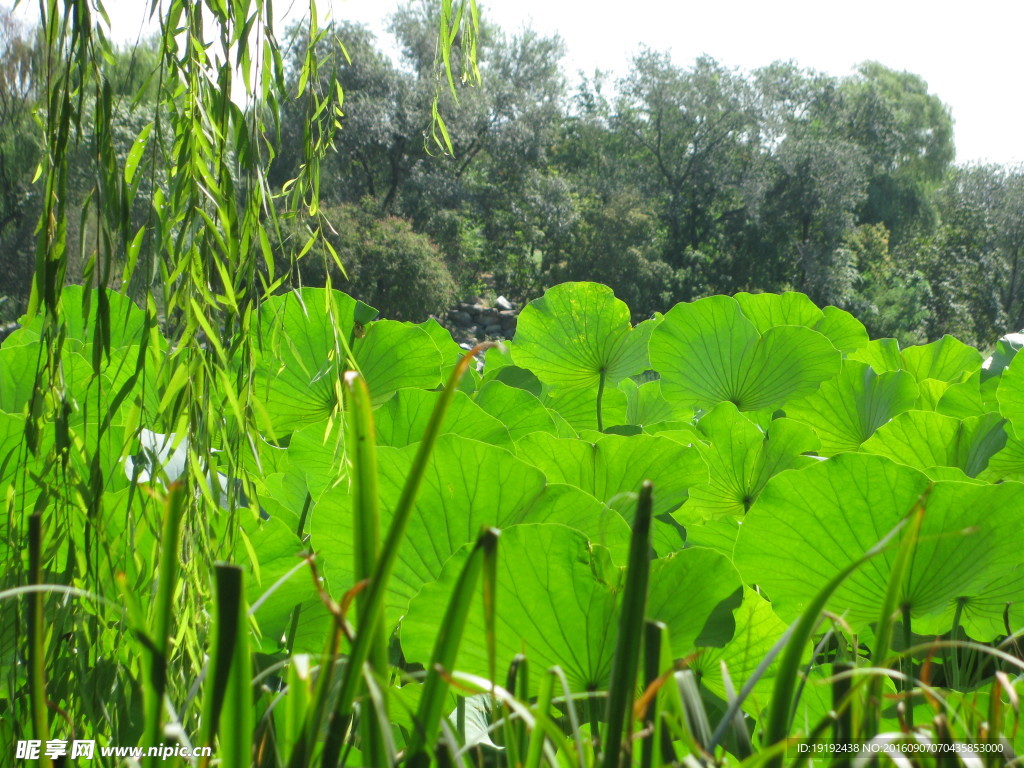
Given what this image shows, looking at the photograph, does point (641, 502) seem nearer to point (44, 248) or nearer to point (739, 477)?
point (44, 248)

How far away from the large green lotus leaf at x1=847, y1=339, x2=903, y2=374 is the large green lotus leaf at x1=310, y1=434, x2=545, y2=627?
66cm

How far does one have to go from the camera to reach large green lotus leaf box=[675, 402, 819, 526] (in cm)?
61

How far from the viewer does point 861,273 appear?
16.7 meters

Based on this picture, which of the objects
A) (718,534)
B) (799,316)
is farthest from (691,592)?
(799,316)

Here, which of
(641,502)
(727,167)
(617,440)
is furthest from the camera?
(727,167)

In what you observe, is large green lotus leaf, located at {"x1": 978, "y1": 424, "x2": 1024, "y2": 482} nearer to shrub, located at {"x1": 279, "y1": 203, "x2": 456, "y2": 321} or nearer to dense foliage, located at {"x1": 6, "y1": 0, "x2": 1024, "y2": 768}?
dense foliage, located at {"x1": 6, "y1": 0, "x2": 1024, "y2": 768}

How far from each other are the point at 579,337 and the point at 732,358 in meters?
0.16

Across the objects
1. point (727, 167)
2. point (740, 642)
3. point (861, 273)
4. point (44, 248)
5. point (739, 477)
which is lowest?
point (740, 642)

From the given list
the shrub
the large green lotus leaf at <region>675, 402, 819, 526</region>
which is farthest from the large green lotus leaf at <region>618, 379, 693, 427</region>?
the shrub

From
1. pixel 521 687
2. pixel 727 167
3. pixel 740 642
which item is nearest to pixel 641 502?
pixel 521 687

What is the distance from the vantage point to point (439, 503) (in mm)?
432

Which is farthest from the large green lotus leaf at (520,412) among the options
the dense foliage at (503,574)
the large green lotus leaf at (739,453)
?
the large green lotus leaf at (739,453)

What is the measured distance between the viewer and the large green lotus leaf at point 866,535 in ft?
1.28

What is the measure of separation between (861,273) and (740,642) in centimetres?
1798
